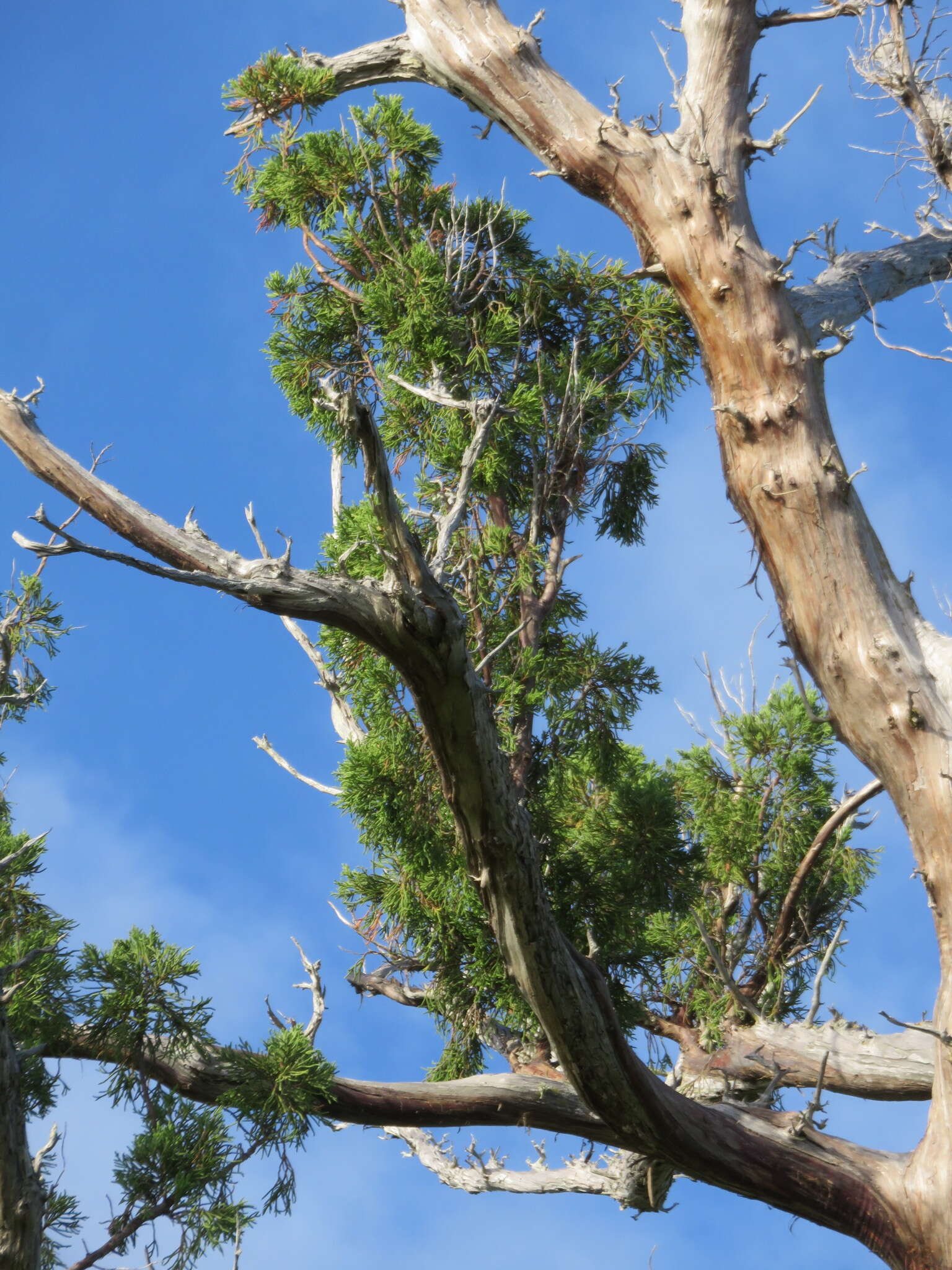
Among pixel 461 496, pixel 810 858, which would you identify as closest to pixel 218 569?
pixel 461 496

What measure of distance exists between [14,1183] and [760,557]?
3.96 meters

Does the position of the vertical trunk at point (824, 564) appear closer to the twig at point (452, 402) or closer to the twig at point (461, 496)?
the twig at point (452, 402)

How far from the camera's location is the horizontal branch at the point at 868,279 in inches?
236

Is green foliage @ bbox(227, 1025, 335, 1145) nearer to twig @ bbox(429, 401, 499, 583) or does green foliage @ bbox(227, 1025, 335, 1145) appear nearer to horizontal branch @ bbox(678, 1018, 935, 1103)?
twig @ bbox(429, 401, 499, 583)

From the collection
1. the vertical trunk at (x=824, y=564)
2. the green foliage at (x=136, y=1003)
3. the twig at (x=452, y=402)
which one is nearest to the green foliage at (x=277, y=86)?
the vertical trunk at (x=824, y=564)

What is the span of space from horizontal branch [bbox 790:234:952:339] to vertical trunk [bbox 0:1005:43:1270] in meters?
4.83

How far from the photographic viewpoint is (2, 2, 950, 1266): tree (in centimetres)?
370

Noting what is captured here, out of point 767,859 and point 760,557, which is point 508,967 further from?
point 767,859

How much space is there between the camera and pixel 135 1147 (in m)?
4.69

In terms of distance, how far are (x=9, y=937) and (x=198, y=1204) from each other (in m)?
1.82

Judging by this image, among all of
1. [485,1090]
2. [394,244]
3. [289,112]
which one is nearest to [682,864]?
[485,1090]

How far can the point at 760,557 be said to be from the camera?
544 cm

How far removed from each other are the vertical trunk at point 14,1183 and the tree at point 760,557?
5.16 feet

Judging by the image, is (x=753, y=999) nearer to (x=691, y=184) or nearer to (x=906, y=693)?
(x=906, y=693)
